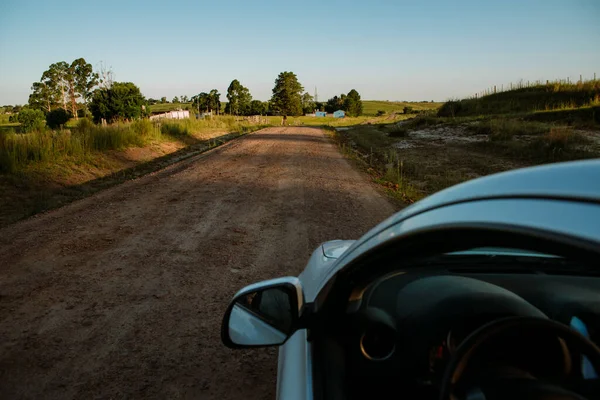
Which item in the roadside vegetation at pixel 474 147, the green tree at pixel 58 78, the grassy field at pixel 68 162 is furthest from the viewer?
the green tree at pixel 58 78

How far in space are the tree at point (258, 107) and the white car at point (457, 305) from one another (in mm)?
100467

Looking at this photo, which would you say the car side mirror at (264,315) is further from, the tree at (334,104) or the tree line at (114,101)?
the tree at (334,104)

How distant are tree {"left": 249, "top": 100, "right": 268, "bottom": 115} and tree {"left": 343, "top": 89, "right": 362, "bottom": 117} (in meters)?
22.3

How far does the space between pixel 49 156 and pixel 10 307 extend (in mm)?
8944

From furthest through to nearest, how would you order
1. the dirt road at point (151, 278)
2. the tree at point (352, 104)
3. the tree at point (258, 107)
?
1. the tree at point (352, 104)
2. the tree at point (258, 107)
3. the dirt road at point (151, 278)

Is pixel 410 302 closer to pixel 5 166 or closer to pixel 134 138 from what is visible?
pixel 5 166

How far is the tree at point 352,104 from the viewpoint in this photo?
113938 mm

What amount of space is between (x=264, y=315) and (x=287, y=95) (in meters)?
106

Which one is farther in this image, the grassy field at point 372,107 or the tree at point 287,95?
the grassy field at point 372,107

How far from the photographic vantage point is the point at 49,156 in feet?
37.9

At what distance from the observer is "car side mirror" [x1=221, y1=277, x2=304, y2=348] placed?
57.3 inches

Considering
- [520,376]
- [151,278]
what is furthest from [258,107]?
[520,376]

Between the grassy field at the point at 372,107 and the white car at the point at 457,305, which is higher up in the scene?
the grassy field at the point at 372,107

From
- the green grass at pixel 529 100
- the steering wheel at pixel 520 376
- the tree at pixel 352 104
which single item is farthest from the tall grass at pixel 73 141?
the tree at pixel 352 104
